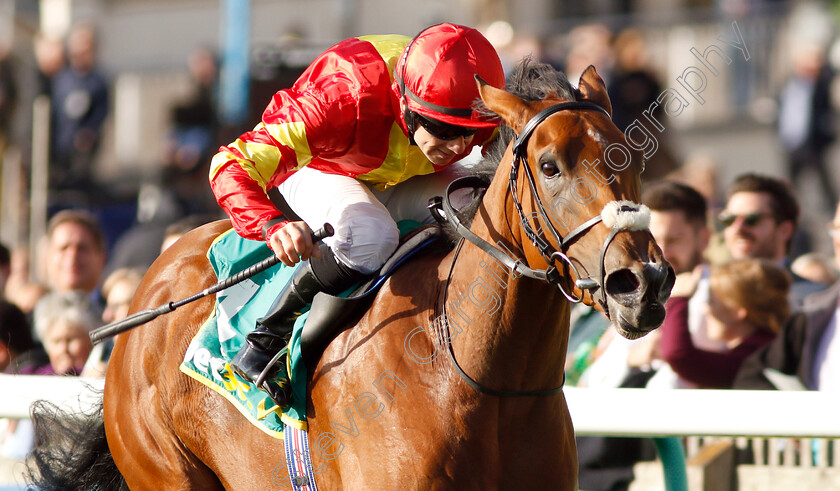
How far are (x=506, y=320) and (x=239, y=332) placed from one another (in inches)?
39.4

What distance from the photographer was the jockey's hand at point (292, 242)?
260cm

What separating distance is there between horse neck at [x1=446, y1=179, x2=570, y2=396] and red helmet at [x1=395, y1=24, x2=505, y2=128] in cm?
24

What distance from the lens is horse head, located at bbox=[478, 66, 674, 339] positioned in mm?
2156

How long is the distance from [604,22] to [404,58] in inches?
433

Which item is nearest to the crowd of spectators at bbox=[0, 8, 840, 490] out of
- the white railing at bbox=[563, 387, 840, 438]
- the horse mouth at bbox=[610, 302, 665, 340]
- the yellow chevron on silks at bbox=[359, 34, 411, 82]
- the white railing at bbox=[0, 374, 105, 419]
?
the white railing at bbox=[0, 374, 105, 419]

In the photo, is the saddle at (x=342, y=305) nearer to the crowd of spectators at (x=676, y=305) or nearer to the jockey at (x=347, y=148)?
the jockey at (x=347, y=148)

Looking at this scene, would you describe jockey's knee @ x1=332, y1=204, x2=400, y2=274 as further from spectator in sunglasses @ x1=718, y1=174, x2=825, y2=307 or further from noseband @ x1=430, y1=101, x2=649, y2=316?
spectator in sunglasses @ x1=718, y1=174, x2=825, y2=307

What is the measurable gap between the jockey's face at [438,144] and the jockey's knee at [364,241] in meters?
0.24

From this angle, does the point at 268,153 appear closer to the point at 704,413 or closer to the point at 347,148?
the point at 347,148

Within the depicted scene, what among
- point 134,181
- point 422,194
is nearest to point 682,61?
point 134,181

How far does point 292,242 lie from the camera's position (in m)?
2.61

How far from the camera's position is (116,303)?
538cm

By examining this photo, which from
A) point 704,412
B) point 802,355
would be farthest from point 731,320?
point 704,412

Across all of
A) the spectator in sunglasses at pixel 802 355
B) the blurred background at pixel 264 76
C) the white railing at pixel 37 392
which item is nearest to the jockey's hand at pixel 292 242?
the white railing at pixel 37 392
